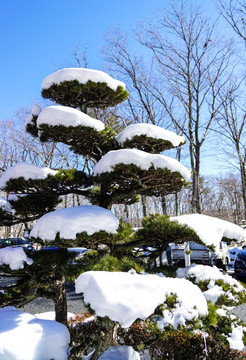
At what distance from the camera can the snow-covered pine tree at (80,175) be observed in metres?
3.14

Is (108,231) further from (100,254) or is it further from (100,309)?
(100,309)

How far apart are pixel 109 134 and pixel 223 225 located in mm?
2126

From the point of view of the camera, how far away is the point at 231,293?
3.18m

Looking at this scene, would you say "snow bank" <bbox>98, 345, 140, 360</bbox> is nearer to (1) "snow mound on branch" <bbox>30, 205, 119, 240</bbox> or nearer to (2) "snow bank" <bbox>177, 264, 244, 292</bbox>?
(2) "snow bank" <bbox>177, 264, 244, 292</bbox>

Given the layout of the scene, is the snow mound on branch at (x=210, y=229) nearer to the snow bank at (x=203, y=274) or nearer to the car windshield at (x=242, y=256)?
the snow bank at (x=203, y=274)

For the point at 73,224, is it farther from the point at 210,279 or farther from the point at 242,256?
the point at 242,256

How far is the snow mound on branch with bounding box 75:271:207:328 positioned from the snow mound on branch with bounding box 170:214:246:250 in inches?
28.9

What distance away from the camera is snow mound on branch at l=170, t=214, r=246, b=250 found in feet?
10.2

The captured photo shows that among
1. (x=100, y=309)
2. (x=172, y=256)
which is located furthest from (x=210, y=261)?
(x=100, y=309)

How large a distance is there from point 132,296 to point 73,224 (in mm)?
1155

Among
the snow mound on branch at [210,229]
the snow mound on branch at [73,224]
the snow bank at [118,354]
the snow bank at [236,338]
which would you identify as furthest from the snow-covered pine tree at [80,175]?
the snow bank at [236,338]

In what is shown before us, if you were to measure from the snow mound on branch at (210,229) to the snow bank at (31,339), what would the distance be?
Result: 1.90 meters

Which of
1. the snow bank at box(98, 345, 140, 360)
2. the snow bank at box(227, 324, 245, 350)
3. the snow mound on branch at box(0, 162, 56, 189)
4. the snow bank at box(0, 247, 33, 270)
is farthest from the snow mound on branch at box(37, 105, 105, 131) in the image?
the snow bank at box(227, 324, 245, 350)

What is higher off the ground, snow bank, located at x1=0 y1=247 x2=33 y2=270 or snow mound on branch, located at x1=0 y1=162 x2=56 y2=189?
snow mound on branch, located at x1=0 y1=162 x2=56 y2=189
